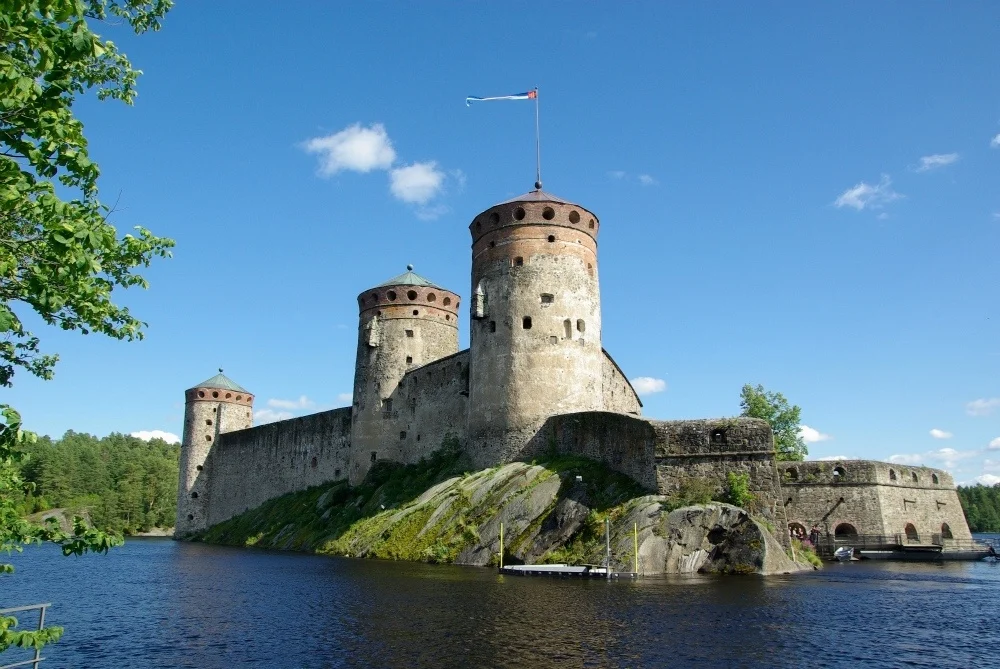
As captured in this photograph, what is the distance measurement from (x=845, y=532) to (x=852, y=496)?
5.51 ft

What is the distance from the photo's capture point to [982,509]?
110500 millimetres

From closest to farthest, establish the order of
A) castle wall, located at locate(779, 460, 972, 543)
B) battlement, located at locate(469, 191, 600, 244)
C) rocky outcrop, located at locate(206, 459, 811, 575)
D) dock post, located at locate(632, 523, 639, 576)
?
1. dock post, located at locate(632, 523, 639, 576)
2. rocky outcrop, located at locate(206, 459, 811, 575)
3. battlement, located at locate(469, 191, 600, 244)
4. castle wall, located at locate(779, 460, 972, 543)

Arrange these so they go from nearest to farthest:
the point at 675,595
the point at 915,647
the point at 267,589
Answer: the point at 915,647
the point at 675,595
the point at 267,589

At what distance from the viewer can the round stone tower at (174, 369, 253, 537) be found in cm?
5906

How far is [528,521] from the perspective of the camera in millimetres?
26562

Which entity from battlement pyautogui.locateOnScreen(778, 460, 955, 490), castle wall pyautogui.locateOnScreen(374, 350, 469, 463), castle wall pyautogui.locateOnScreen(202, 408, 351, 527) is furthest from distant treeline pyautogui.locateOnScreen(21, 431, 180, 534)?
battlement pyautogui.locateOnScreen(778, 460, 955, 490)

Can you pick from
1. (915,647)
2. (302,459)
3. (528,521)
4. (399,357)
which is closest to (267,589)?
(528,521)

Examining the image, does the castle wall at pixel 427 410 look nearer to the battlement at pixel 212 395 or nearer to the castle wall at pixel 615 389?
the castle wall at pixel 615 389

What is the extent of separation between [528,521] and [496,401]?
7323 millimetres

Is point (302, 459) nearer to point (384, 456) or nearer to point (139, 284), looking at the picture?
point (384, 456)

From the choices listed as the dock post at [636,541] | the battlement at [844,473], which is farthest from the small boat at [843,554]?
the dock post at [636,541]

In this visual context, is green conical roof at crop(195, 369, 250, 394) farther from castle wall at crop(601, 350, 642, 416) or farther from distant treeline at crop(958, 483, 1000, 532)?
distant treeline at crop(958, 483, 1000, 532)

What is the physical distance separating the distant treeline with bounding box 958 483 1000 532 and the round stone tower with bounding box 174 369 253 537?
312 ft

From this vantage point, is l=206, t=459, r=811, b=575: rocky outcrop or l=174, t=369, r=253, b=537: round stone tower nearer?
l=206, t=459, r=811, b=575: rocky outcrop
